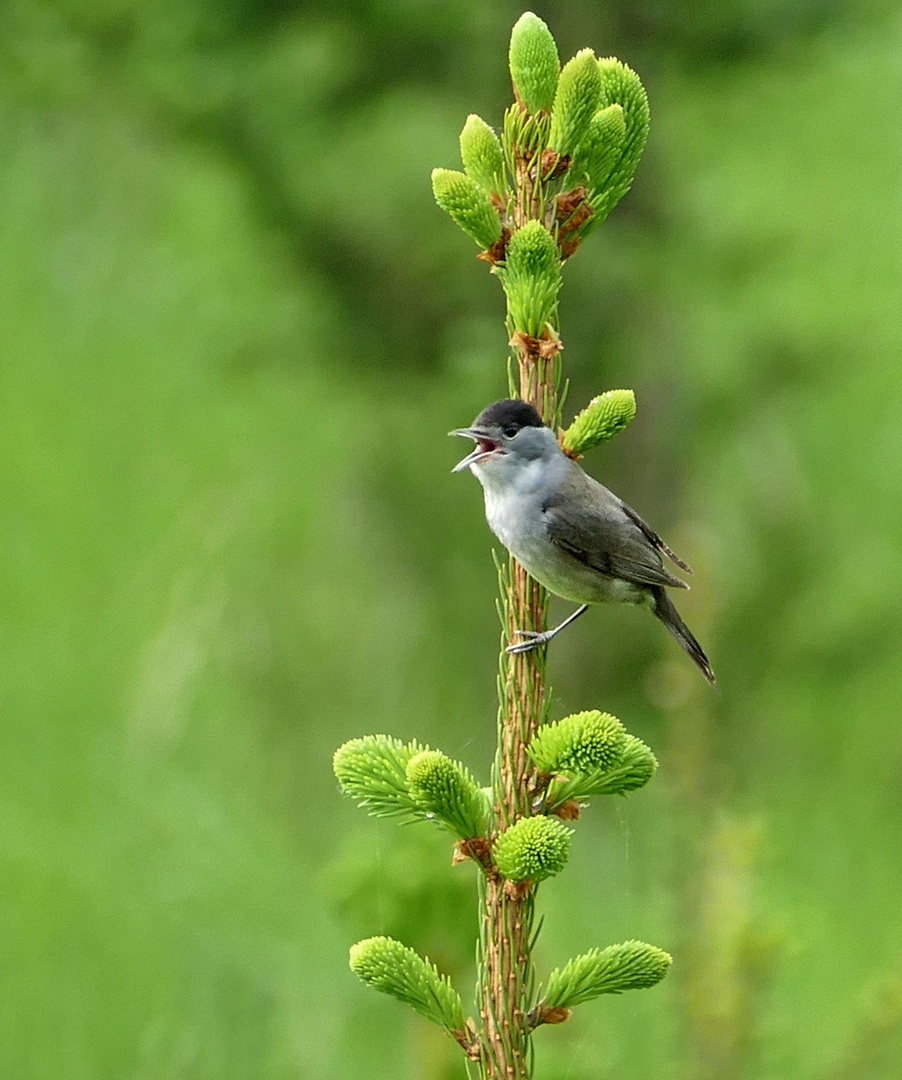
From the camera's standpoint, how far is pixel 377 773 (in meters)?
1.85

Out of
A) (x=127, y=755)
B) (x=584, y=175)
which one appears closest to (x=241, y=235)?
(x=127, y=755)

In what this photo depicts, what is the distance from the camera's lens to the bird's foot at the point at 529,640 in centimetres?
187

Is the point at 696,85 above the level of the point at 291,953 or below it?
above

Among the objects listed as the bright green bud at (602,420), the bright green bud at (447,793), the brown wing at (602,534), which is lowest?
the bright green bud at (447,793)

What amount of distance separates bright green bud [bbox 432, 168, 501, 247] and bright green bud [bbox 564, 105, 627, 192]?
0.11 m

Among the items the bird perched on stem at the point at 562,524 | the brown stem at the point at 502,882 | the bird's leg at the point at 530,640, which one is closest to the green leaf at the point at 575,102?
the brown stem at the point at 502,882

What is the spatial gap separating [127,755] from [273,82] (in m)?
2.85

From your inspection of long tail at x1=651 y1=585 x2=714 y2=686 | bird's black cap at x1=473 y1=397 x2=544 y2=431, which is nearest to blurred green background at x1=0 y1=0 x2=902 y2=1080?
long tail at x1=651 y1=585 x2=714 y2=686

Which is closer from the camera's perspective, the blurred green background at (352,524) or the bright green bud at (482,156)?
the bright green bud at (482,156)

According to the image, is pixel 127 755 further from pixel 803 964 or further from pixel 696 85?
pixel 696 85

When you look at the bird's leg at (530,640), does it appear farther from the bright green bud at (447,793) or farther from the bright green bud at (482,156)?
the bright green bud at (482,156)

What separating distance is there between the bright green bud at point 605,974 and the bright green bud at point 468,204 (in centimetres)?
87

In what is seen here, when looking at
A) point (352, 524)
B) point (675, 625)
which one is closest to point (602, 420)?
point (675, 625)

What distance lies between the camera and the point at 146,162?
664cm
